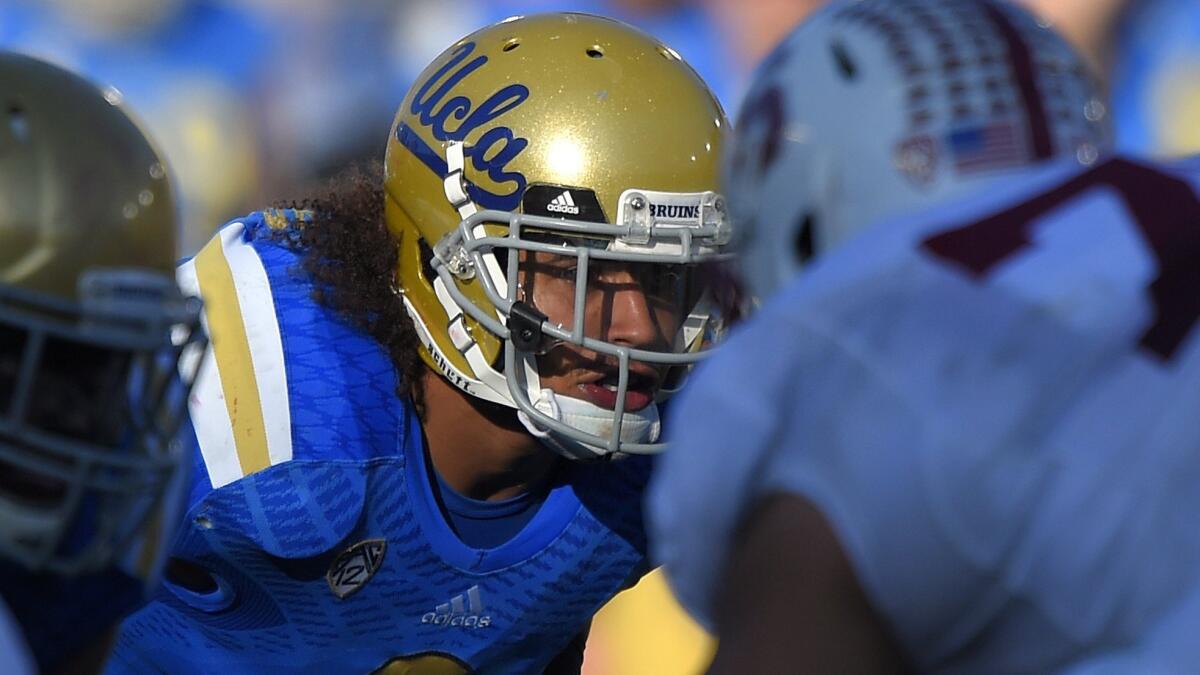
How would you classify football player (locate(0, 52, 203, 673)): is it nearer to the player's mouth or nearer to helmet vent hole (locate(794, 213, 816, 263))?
helmet vent hole (locate(794, 213, 816, 263))

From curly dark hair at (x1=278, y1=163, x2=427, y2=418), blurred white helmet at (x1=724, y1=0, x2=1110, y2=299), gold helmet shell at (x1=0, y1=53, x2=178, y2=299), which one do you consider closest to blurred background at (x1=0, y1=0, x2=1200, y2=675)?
curly dark hair at (x1=278, y1=163, x2=427, y2=418)

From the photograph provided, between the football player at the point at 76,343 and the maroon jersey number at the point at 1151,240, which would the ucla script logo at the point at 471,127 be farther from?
the maroon jersey number at the point at 1151,240

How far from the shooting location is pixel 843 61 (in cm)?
130

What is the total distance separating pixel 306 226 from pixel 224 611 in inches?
23.7

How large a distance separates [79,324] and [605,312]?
3.49 ft

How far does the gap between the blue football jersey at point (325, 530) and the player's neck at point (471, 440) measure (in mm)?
37

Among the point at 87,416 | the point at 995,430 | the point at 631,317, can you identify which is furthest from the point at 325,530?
the point at 995,430

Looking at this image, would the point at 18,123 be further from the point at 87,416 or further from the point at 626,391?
the point at 626,391

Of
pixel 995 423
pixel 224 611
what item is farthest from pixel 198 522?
pixel 995 423

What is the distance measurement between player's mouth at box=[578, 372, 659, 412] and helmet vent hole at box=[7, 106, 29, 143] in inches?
43.5

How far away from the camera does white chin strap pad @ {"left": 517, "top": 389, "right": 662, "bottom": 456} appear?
2.34 meters

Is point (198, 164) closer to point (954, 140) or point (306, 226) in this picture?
point (306, 226)

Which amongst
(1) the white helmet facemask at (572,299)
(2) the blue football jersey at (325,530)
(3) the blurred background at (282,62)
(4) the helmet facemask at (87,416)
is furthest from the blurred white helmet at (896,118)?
(3) the blurred background at (282,62)

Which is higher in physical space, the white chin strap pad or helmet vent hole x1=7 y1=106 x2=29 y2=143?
helmet vent hole x1=7 y1=106 x2=29 y2=143
